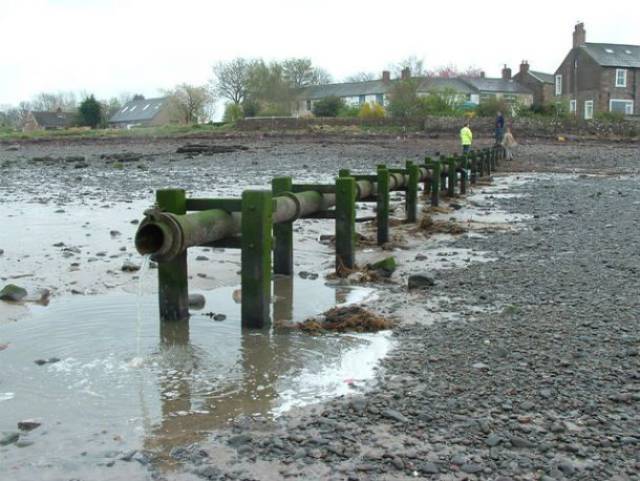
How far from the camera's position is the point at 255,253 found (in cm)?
595

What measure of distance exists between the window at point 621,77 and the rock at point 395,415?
7632 centimetres

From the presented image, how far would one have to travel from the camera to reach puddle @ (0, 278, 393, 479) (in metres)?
3.96

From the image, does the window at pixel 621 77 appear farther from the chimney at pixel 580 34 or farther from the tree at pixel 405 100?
the tree at pixel 405 100

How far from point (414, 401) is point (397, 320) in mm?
1955

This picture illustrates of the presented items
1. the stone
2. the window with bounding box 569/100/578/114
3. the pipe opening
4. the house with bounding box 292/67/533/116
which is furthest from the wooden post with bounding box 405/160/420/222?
the house with bounding box 292/67/533/116

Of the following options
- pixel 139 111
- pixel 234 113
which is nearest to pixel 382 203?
pixel 234 113

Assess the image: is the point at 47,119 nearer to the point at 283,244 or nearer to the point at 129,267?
the point at 129,267

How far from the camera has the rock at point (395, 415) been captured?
4.06m

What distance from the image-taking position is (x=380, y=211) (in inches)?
406

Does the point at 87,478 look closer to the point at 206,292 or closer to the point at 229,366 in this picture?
the point at 229,366

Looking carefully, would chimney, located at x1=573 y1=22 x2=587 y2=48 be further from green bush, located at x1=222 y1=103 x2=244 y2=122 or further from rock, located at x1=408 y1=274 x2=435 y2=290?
rock, located at x1=408 y1=274 x2=435 y2=290

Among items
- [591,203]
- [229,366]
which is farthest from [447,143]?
[229,366]

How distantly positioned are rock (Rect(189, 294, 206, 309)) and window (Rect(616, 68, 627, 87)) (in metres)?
74.3

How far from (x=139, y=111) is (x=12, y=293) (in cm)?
11310
